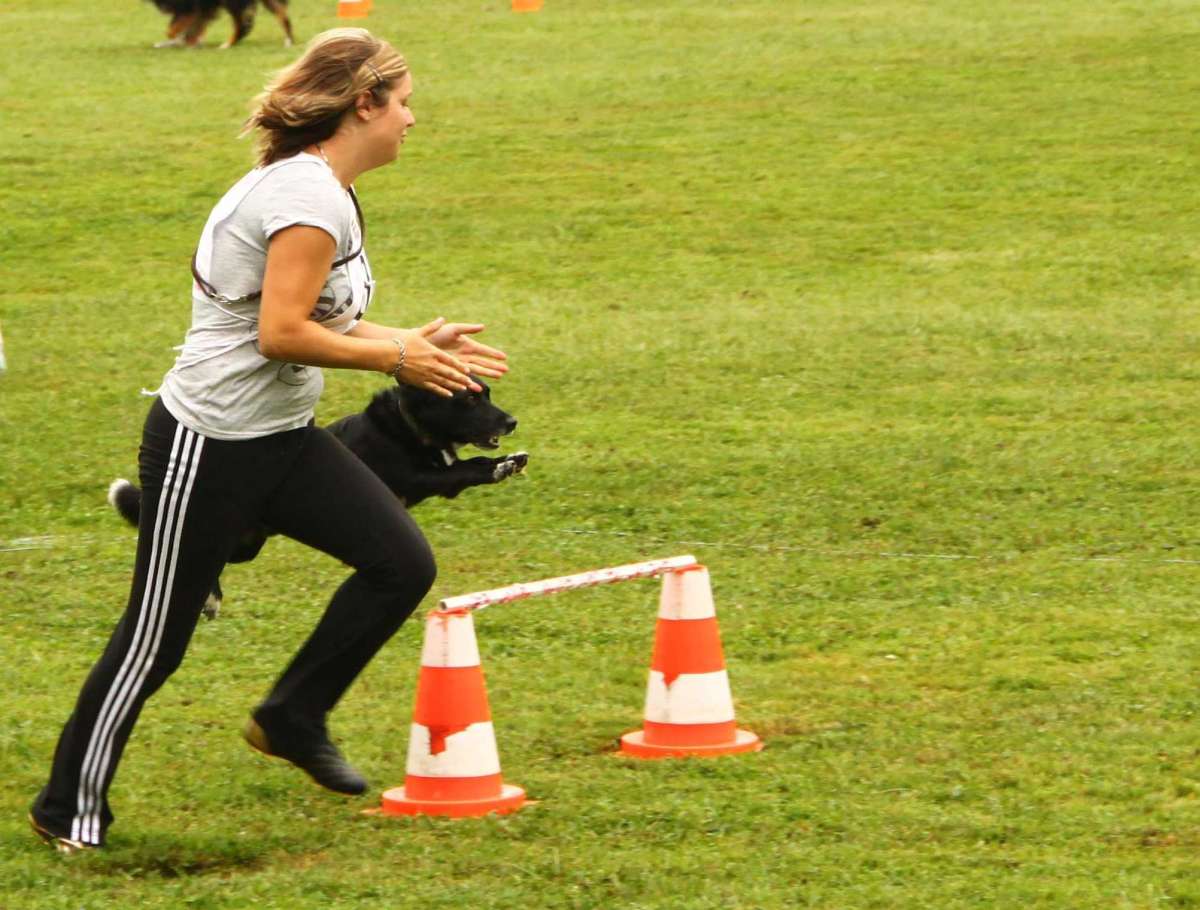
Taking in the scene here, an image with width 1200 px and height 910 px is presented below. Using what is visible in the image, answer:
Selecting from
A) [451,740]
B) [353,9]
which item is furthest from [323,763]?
[353,9]

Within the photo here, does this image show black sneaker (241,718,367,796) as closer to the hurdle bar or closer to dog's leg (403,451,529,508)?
the hurdle bar

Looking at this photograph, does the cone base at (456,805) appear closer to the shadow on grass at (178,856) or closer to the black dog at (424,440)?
the shadow on grass at (178,856)

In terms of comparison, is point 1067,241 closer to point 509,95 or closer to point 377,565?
point 509,95

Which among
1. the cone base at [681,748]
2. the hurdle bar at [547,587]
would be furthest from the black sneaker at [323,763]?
the cone base at [681,748]

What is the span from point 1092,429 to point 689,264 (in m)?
5.02

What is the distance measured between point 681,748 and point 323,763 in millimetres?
997

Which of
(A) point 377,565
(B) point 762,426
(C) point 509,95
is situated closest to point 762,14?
(C) point 509,95

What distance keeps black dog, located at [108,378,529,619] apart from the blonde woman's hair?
9.54 ft

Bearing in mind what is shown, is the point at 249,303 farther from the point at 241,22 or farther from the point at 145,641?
the point at 241,22

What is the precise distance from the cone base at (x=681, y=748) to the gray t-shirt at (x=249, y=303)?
147 centimetres

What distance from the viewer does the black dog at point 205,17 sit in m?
24.0

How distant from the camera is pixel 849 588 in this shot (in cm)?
774

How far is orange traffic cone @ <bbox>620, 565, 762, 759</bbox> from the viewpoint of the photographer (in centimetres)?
570

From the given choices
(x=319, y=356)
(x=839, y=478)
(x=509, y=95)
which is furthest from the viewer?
(x=509, y=95)
